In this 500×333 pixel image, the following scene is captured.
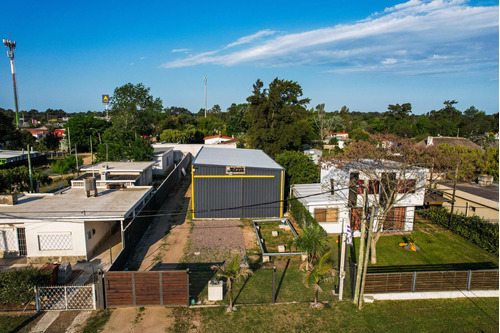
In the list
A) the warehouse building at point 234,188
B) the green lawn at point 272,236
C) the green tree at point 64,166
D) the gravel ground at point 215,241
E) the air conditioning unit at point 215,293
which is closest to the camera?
the air conditioning unit at point 215,293

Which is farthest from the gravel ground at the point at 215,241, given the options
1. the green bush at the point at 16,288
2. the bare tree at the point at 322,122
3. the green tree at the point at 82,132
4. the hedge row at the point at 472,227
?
the bare tree at the point at 322,122

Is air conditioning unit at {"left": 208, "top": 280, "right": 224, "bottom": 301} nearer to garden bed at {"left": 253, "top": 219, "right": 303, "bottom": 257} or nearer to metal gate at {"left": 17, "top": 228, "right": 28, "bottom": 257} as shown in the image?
garden bed at {"left": 253, "top": 219, "right": 303, "bottom": 257}

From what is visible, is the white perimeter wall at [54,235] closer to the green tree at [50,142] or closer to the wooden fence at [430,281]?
the wooden fence at [430,281]

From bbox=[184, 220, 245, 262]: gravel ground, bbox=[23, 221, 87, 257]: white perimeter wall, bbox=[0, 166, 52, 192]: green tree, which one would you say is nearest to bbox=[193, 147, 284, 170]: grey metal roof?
bbox=[184, 220, 245, 262]: gravel ground

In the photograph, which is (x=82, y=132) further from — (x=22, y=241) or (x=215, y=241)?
(x=215, y=241)

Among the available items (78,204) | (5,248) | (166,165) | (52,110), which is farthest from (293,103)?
(52,110)

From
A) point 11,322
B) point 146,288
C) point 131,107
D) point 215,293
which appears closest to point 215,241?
point 215,293

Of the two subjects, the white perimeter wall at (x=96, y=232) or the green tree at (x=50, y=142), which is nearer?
the white perimeter wall at (x=96, y=232)
